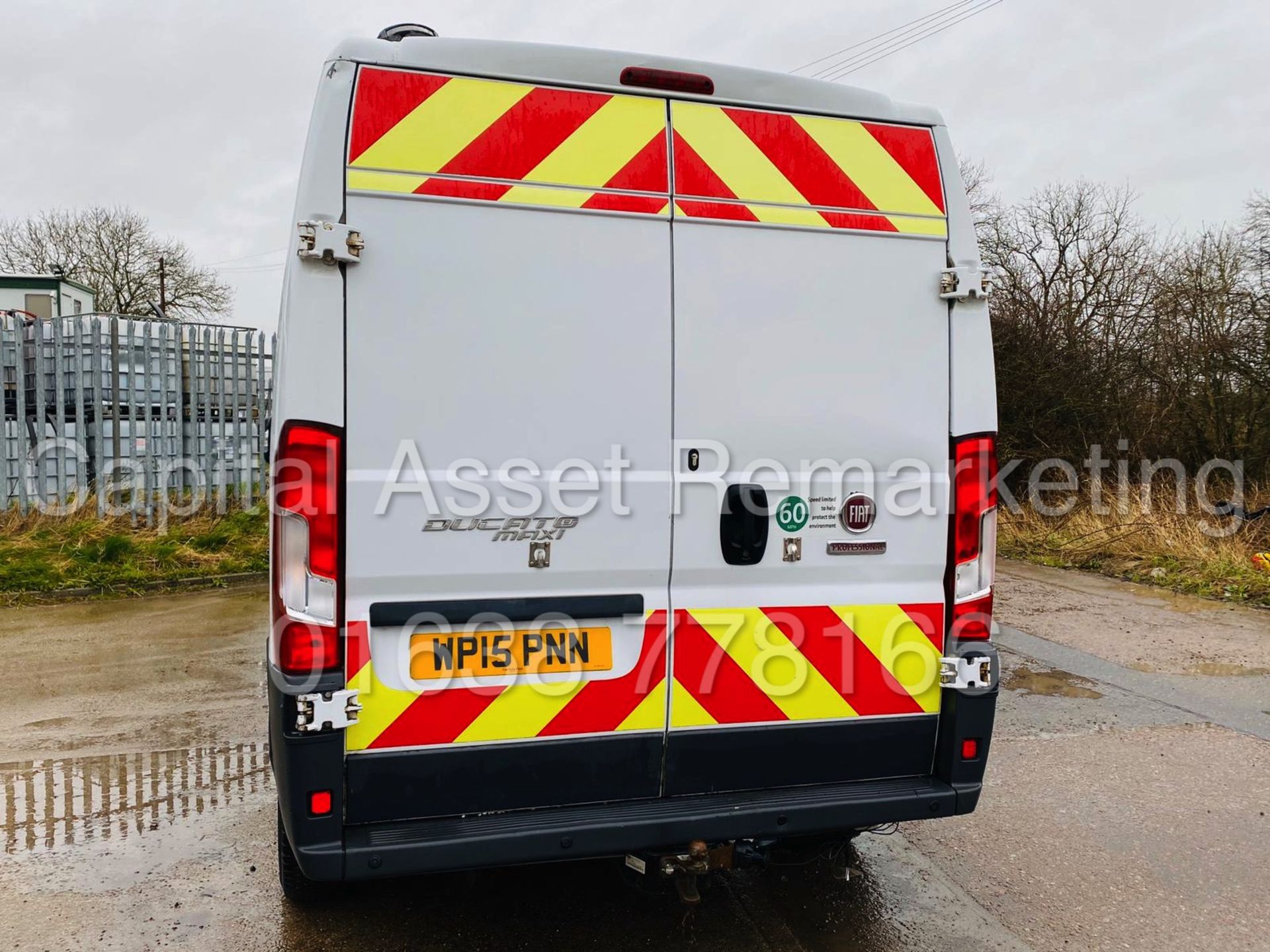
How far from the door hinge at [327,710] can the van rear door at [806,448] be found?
35.4 inches

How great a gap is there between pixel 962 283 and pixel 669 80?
1084 millimetres

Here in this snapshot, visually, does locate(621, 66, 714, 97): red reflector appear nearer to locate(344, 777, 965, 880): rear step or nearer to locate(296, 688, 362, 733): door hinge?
locate(296, 688, 362, 733): door hinge

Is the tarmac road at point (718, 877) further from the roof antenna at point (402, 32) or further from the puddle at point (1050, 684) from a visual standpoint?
the roof antenna at point (402, 32)

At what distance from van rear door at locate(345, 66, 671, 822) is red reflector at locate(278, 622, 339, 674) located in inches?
2.8

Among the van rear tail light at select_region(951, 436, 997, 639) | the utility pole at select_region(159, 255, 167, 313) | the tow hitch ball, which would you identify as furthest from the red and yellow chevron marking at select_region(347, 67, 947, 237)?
the utility pole at select_region(159, 255, 167, 313)

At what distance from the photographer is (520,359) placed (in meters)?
2.54

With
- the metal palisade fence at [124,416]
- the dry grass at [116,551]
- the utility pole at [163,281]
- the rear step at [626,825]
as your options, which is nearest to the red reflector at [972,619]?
the rear step at [626,825]

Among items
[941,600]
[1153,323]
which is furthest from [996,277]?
[941,600]

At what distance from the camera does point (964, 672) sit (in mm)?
2908

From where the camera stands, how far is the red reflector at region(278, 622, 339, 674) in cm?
240

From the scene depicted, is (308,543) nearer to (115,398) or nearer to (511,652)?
(511,652)

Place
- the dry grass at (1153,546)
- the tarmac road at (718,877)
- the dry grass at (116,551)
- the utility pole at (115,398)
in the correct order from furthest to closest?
1. the utility pole at (115,398)
2. the dry grass at (1153,546)
3. the dry grass at (116,551)
4. the tarmac road at (718,877)

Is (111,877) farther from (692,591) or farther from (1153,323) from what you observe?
(1153,323)

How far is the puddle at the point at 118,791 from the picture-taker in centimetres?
390
